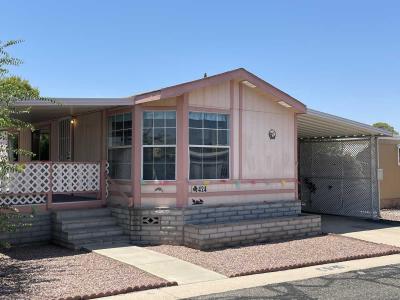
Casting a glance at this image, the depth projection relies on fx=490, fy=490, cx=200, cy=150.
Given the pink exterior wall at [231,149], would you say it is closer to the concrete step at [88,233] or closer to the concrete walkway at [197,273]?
the concrete step at [88,233]

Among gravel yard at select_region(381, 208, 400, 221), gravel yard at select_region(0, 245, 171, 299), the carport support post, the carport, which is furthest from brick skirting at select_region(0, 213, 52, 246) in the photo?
gravel yard at select_region(381, 208, 400, 221)

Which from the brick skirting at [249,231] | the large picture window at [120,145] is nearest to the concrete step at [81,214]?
the large picture window at [120,145]

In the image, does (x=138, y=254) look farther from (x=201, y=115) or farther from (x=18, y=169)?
(x=201, y=115)

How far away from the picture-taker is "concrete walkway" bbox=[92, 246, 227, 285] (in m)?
7.69

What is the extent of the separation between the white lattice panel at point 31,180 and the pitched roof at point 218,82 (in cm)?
252

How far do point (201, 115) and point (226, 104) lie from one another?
29.7 inches

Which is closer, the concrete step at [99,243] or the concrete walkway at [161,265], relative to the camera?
Result: the concrete walkway at [161,265]

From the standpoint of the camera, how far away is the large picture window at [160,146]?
10984 millimetres

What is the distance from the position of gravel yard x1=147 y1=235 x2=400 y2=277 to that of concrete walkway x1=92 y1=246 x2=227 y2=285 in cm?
26

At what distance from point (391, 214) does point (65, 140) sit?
10.8 metres

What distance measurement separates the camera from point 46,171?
10.6m

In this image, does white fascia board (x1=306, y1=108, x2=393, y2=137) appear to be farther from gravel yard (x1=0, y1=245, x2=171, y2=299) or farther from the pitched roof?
gravel yard (x1=0, y1=245, x2=171, y2=299)

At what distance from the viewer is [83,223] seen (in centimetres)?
1034

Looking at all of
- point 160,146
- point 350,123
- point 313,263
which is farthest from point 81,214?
point 350,123
